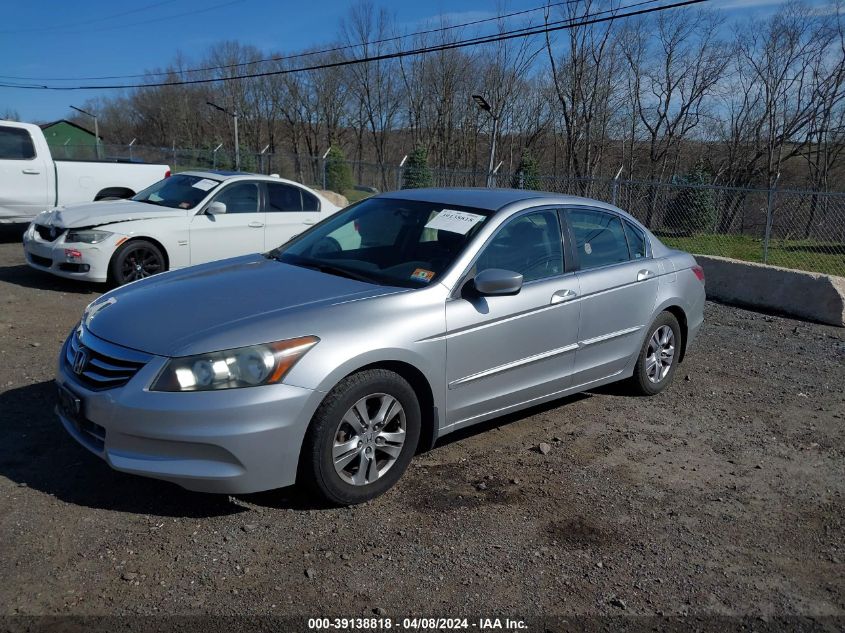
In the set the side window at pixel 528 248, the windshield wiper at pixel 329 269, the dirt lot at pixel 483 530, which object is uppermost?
the side window at pixel 528 248

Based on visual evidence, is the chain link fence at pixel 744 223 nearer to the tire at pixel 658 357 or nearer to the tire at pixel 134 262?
the tire at pixel 658 357

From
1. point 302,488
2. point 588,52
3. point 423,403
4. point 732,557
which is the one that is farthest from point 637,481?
point 588,52

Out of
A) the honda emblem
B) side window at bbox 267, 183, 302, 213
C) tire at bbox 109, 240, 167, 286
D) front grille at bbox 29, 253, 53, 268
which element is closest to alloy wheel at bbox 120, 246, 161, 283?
tire at bbox 109, 240, 167, 286

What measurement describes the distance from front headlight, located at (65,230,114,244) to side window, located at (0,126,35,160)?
13.7 ft

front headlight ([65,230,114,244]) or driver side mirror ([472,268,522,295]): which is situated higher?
driver side mirror ([472,268,522,295])

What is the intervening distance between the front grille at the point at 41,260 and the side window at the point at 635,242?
Result: 6444 millimetres

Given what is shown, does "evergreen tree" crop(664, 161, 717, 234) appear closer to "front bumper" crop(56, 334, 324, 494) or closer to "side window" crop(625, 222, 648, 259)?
"side window" crop(625, 222, 648, 259)

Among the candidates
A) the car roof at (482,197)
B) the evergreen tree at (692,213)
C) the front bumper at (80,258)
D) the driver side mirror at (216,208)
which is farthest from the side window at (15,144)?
the evergreen tree at (692,213)

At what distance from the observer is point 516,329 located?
4.41m

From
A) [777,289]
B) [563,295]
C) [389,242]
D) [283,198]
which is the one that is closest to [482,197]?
[389,242]

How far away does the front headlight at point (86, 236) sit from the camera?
8.26 metres

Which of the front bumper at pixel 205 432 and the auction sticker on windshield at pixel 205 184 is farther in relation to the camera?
the auction sticker on windshield at pixel 205 184

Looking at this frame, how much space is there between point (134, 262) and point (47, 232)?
3.65ft

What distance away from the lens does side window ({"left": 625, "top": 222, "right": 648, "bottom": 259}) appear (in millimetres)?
5579
